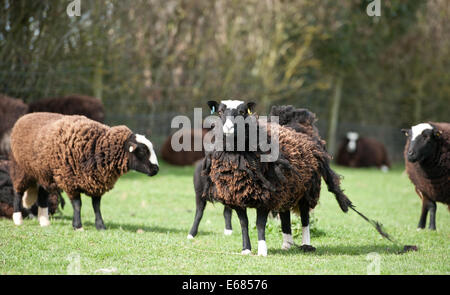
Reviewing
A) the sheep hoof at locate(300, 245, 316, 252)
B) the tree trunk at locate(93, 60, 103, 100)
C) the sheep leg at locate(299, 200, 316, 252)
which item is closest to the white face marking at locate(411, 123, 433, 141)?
the sheep leg at locate(299, 200, 316, 252)

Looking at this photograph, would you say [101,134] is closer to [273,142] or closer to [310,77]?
[273,142]

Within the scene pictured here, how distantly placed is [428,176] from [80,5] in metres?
11.4

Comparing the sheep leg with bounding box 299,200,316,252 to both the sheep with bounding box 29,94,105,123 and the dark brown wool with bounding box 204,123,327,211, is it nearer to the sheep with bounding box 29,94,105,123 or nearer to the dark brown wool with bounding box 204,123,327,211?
the dark brown wool with bounding box 204,123,327,211

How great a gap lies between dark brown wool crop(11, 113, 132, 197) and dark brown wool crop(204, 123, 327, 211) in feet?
6.78

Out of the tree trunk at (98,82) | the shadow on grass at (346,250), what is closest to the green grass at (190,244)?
the shadow on grass at (346,250)

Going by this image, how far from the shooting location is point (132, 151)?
8859 millimetres

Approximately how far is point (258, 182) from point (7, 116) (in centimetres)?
865

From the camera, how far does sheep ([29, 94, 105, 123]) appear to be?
14695 millimetres

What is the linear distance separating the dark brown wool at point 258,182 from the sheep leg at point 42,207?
311 centimetres

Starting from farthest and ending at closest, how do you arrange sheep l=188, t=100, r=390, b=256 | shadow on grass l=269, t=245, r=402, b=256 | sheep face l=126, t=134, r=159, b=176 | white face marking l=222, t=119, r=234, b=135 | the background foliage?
the background foliage < sheep face l=126, t=134, r=159, b=176 < shadow on grass l=269, t=245, r=402, b=256 < sheep l=188, t=100, r=390, b=256 < white face marking l=222, t=119, r=234, b=135

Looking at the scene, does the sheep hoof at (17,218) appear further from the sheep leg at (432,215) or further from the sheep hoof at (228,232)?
the sheep leg at (432,215)

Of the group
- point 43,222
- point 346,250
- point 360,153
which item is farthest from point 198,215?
point 360,153

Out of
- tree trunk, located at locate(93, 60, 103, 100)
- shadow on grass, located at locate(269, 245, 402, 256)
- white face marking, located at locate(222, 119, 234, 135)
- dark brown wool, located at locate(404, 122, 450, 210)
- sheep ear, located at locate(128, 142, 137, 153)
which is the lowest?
shadow on grass, located at locate(269, 245, 402, 256)

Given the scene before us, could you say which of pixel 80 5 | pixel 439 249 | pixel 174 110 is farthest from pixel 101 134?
pixel 174 110
